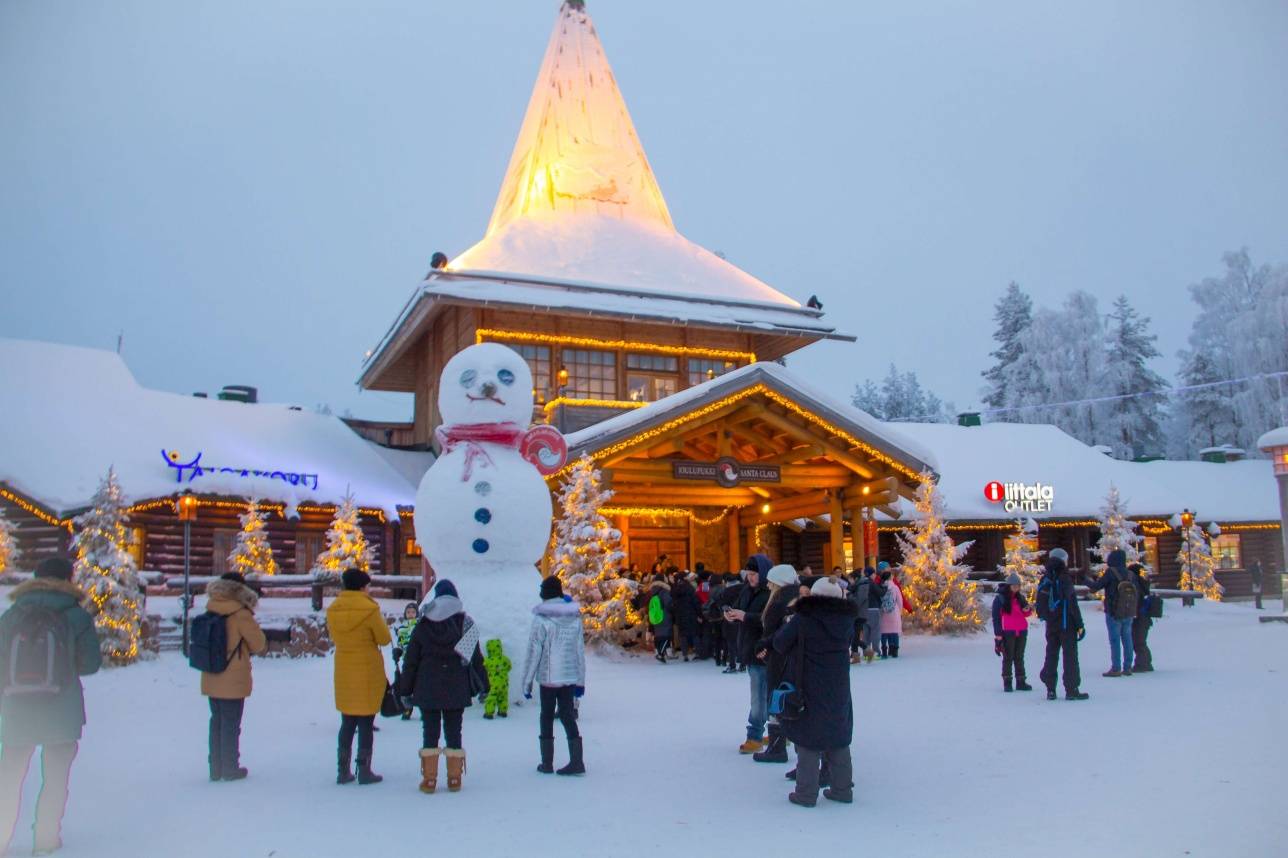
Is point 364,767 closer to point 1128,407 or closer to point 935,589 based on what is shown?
point 935,589

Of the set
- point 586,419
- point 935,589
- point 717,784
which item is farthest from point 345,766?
point 935,589

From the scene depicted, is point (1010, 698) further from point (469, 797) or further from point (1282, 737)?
point (469, 797)

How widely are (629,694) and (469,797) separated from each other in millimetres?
5470

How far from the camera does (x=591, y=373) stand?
81.5ft

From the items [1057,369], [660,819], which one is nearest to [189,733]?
[660,819]

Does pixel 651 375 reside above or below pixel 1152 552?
above

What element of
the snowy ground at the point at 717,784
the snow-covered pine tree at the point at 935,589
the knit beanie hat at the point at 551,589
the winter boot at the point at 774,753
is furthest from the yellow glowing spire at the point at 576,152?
the winter boot at the point at 774,753

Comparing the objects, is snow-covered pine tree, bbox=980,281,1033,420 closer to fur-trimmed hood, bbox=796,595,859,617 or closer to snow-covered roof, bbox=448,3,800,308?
snow-covered roof, bbox=448,3,800,308

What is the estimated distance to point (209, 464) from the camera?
23141 millimetres

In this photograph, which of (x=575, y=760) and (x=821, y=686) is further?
(x=575, y=760)

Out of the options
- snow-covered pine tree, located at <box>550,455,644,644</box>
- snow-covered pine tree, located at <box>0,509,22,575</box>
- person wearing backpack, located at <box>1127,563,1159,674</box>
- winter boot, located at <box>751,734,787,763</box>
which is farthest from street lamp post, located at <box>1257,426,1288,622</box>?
snow-covered pine tree, located at <box>0,509,22,575</box>

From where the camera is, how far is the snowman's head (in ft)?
39.0

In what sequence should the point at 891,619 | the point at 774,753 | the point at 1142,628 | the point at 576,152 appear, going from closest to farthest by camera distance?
the point at 774,753 → the point at 1142,628 → the point at 891,619 → the point at 576,152

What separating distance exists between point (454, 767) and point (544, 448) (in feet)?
18.9
